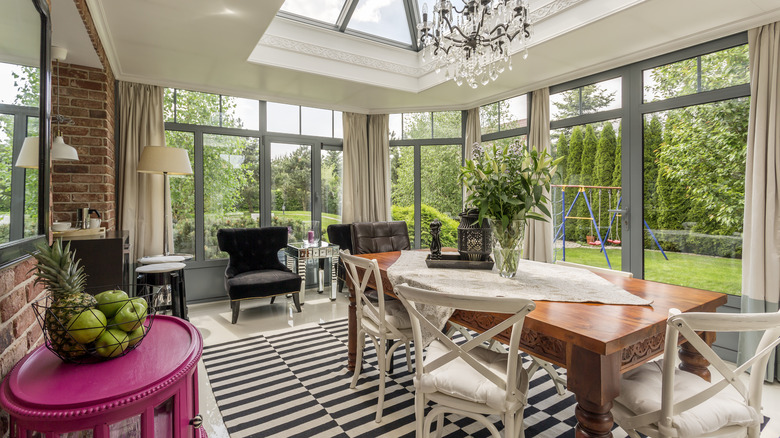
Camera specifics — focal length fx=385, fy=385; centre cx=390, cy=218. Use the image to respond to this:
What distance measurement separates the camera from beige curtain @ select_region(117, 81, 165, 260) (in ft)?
13.1

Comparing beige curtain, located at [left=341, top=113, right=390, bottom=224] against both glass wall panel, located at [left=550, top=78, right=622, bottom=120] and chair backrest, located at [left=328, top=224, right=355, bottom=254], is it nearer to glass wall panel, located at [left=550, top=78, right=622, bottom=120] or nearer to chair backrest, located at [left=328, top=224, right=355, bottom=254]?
chair backrest, located at [left=328, top=224, right=355, bottom=254]

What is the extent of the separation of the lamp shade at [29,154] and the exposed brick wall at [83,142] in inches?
93.8

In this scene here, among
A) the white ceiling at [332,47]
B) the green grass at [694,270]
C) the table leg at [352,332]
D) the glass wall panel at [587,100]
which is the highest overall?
the white ceiling at [332,47]

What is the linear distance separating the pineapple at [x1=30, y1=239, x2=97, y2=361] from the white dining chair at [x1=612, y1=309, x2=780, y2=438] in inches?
62.9

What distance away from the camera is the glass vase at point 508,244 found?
6.44ft

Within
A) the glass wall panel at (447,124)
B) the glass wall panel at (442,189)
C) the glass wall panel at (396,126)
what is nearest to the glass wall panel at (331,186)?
the glass wall panel at (396,126)

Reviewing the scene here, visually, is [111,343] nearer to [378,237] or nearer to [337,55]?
[378,237]

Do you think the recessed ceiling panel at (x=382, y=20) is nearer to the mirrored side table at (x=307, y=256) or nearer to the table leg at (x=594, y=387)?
the mirrored side table at (x=307, y=256)

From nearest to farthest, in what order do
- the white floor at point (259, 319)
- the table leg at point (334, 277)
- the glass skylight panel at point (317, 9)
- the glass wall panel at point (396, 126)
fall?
the white floor at point (259, 319)
the glass skylight panel at point (317, 9)
the table leg at point (334, 277)
the glass wall panel at point (396, 126)

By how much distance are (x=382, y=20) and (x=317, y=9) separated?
0.81 m

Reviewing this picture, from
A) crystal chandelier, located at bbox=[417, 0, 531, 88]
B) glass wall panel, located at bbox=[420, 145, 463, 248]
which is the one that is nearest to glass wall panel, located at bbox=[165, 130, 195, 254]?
glass wall panel, located at bbox=[420, 145, 463, 248]

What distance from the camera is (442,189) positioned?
5605 mm

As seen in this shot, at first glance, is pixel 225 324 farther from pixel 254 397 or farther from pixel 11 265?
pixel 11 265

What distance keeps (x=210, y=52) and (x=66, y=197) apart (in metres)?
1.68
